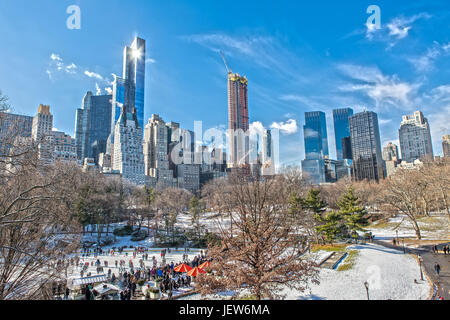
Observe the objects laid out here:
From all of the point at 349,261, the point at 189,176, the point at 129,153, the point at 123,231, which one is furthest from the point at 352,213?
the point at 129,153

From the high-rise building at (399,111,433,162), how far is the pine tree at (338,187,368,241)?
159979 mm

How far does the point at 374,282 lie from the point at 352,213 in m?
19.9

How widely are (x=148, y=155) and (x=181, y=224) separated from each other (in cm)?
13732

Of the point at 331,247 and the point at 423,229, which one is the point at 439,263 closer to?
the point at 331,247

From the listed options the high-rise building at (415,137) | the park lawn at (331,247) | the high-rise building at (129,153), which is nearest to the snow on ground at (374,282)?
the park lawn at (331,247)

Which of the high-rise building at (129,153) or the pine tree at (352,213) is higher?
the high-rise building at (129,153)

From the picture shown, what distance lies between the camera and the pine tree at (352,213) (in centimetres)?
3588

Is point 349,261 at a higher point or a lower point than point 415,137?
lower

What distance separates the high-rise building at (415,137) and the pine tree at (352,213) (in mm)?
159979

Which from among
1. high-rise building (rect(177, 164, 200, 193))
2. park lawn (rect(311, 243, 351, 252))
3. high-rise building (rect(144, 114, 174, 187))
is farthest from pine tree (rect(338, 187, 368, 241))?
high-rise building (rect(144, 114, 174, 187))

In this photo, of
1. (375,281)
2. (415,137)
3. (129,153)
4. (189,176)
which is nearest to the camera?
(375,281)

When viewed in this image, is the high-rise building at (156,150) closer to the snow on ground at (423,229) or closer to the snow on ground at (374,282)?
the snow on ground at (423,229)

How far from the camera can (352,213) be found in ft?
125
